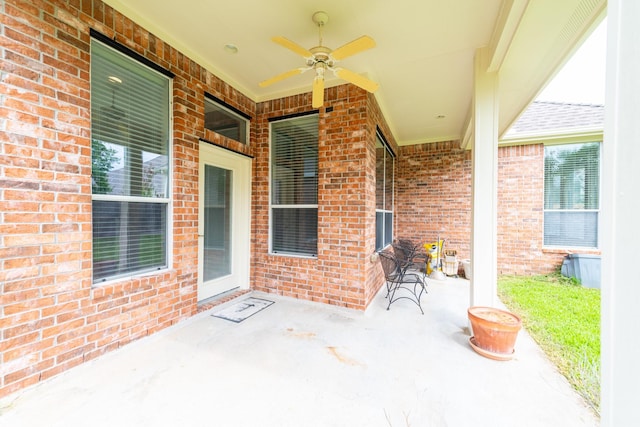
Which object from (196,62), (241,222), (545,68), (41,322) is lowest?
(41,322)

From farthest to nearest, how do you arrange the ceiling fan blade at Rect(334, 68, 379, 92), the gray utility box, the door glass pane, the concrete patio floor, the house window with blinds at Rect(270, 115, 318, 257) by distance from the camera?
the gray utility box, the house window with blinds at Rect(270, 115, 318, 257), the door glass pane, the ceiling fan blade at Rect(334, 68, 379, 92), the concrete patio floor

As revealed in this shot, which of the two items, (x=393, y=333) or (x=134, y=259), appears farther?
(x=393, y=333)

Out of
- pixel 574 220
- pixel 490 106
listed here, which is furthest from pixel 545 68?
pixel 574 220

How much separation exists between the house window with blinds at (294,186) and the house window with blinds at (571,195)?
5.17 metres

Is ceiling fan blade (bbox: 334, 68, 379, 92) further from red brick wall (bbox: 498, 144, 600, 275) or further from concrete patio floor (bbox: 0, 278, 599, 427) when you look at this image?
red brick wall (bbox: 498, 144, 600, 275)

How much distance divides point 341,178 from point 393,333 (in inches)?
79.0

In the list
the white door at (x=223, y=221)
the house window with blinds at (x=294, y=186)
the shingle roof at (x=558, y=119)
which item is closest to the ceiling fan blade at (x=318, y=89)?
the house window with blinds at (x=294, y=186)

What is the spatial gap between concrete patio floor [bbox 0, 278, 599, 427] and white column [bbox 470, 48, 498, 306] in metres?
0.67

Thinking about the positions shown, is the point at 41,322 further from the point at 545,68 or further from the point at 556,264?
the point at 556,264

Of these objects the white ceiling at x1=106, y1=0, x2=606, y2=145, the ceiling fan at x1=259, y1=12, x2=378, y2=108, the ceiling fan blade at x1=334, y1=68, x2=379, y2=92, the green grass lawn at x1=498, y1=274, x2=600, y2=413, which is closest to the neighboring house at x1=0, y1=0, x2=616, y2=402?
the white ceiling at x1=106, y1=0, x2=606, y2=145

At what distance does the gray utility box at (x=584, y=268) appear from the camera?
4.74 m

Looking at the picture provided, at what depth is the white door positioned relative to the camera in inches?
130

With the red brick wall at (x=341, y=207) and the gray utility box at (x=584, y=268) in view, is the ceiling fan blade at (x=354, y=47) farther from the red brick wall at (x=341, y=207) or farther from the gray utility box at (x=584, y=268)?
the gray utility box at (x=584, y=268)

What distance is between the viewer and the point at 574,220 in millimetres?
5152
